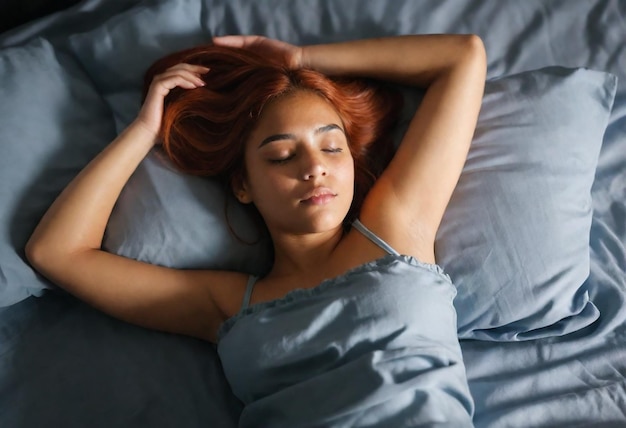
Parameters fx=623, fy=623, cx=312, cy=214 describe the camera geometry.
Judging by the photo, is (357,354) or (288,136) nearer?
(357,354)

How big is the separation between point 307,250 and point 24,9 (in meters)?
0.99

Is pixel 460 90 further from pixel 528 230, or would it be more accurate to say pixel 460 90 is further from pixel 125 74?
pixel 125 74

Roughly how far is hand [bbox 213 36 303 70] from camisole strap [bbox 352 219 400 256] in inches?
14.6

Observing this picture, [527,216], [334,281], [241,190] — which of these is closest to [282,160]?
[241,190]

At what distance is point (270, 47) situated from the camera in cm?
137

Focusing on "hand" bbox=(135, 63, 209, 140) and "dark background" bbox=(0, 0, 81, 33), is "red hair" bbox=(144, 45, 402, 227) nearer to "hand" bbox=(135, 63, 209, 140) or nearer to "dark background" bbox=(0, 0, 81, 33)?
"hand" bbox=(135, 63, 209, 140)

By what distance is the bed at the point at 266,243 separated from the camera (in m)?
1.17

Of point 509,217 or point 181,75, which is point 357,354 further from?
point 181,75

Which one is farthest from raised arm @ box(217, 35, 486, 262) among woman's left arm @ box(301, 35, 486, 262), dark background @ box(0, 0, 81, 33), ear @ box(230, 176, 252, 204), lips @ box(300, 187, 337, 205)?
dark background @ box(0, 0, 81, 33)

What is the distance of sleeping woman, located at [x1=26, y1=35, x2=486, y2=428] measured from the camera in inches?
40.9

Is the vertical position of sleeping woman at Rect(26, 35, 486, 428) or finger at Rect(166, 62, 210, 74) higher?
finger at Rect(166, 62, 210, 74)

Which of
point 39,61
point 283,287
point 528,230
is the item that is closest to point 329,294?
point 283,287

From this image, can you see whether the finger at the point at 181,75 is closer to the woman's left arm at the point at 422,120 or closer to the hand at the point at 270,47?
the hand at the point at 270,47

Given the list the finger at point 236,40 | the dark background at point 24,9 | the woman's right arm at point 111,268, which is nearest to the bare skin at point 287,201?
the woman's right arm at point 111,268
